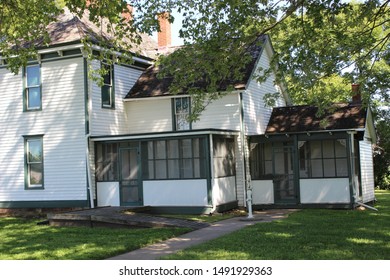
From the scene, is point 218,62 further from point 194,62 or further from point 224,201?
point 224,201

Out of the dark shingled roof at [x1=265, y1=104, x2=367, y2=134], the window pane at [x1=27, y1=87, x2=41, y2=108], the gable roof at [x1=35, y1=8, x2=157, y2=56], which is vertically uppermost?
the gable roof at [x1=35, y1=8, x2=157, y2=56]

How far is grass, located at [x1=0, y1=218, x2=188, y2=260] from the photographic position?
1109 centimetres

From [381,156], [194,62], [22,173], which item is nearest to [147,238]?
[194,62]

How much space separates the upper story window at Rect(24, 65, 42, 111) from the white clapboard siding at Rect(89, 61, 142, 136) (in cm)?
239

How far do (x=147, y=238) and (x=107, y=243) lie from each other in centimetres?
102

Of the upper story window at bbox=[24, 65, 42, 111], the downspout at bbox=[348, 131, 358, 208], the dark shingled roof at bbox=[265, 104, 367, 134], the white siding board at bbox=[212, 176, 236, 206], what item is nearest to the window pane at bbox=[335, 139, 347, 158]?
the downspout at bbox=[348, 131, 358, 208]

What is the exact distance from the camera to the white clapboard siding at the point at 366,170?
22.1m

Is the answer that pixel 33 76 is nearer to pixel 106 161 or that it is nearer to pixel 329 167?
pixel 106 161

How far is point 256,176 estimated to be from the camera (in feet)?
69.9

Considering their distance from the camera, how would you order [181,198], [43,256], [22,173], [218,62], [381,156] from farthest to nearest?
1. [381,156]
2. [22,173]
3. [181,198]
4. [218,62]
5. [43,256]

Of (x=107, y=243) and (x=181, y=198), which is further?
(x=181, y=198)

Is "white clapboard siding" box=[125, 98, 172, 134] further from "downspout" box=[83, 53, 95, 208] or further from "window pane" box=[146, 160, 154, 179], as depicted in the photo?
"downspout" box=[83, 53, 95, 208]

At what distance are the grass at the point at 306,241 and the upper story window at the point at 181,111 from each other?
7085mm

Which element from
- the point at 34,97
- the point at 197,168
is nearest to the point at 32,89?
the point at 34,97
